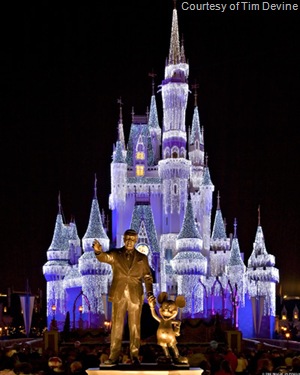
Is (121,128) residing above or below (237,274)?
above

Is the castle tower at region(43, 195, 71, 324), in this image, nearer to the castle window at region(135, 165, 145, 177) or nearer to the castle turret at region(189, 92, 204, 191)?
the castle window at region(135, 165, 145, 177)

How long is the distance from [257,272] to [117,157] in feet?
40.1

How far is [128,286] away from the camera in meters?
8.77

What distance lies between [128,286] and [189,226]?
4147 cm

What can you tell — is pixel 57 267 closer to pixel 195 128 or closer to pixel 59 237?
pixel 59 237

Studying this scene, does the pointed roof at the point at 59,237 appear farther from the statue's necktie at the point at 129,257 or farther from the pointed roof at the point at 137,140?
the statue's necktie at the point at 129,257

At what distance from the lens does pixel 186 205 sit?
51312 mm

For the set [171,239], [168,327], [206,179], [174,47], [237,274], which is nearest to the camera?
[168,327]

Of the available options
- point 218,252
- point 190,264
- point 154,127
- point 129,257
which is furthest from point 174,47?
point 129,257

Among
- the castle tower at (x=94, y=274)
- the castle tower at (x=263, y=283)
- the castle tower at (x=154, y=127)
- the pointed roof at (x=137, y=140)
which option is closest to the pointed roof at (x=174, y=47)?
the castle tower at (x=154, y=127)

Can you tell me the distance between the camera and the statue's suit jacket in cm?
876

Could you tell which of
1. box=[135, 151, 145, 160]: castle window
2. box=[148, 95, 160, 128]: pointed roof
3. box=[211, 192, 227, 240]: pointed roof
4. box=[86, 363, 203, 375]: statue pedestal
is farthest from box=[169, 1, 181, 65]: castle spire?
box=[86, 363, 203, 375]: statue pedestal

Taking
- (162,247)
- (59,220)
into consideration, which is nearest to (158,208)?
→ (162,247)

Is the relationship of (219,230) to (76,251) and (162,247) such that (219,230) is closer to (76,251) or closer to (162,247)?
(162,247)
